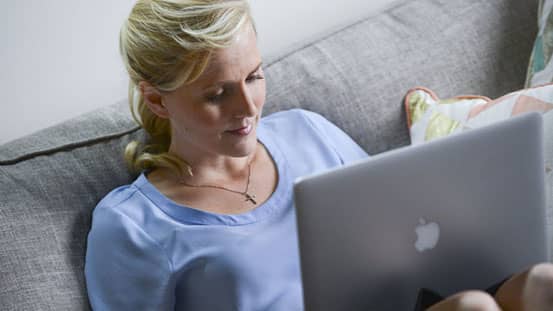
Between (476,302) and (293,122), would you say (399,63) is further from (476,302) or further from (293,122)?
(476,302)

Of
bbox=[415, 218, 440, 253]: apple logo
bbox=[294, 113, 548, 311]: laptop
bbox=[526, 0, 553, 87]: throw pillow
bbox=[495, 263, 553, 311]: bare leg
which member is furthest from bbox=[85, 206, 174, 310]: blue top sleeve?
bbox=[526, 0, 553, 87]: throw pillow

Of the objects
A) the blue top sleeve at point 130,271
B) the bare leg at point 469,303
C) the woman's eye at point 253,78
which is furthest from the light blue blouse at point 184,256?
the bare leg at point 469,303

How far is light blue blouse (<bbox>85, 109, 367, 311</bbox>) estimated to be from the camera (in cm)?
135

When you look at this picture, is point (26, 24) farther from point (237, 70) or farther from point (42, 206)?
point (237, 70)

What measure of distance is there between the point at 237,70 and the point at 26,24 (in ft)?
1.69

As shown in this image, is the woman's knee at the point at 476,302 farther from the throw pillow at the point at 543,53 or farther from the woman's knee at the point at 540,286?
the throw pillow at the point at 543,53

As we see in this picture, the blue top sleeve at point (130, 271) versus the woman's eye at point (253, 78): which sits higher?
the woman's eye at point (253, 78)

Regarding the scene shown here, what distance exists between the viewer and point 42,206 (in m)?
1.39

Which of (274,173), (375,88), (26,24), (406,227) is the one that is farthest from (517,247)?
(26,24)

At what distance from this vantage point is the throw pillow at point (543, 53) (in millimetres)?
1709

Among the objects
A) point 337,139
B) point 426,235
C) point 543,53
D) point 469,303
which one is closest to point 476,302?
point 469,303

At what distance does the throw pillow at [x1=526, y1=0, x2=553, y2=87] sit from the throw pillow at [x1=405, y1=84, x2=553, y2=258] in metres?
0.13

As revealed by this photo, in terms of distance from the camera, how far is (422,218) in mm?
1119

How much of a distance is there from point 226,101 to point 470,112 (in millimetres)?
584
